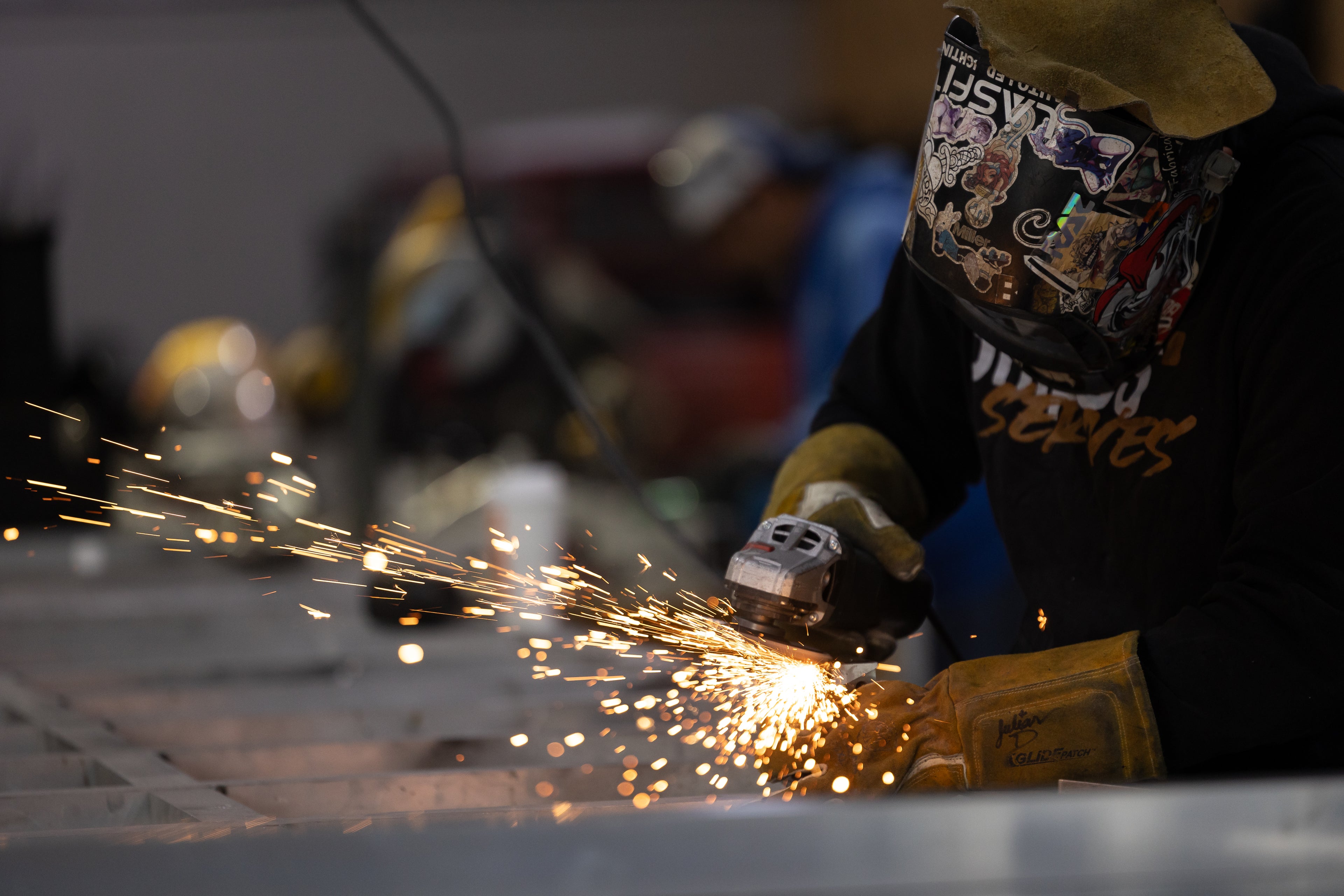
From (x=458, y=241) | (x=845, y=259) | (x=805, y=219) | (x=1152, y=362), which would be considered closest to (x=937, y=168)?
(x=1152, y=362)

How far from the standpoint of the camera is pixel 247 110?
9.39 m

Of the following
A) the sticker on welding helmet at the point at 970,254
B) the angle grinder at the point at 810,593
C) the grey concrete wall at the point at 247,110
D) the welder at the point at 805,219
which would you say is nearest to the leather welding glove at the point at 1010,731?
the angle grinder at the point at 810,593

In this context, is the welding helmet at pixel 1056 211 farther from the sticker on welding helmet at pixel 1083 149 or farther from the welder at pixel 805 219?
the welder at pixel 805 219

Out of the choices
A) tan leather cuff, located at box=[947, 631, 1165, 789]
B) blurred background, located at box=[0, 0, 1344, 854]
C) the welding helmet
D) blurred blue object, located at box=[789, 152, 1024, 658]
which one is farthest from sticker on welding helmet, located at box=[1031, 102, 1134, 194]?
blurred blue object, located at box=[789, 152, 1024, 658]

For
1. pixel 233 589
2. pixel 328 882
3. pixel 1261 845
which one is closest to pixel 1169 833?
pixel 1261 845

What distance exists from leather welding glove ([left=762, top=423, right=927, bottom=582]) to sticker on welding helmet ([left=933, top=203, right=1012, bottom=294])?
1.11 ft

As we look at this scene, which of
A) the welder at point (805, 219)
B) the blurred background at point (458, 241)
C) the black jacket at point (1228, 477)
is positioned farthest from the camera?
the blurred background at point (458, 241)

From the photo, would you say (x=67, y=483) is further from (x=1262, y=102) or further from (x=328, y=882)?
(x=1262, y=102)

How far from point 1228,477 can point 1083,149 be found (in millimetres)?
347

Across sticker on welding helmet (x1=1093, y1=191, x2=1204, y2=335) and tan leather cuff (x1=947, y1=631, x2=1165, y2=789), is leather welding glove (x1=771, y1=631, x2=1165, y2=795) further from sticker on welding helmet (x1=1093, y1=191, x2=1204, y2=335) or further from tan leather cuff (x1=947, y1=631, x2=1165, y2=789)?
sticker on welding helmet (x1=1093, y1=191, x2=1204, y2=335)

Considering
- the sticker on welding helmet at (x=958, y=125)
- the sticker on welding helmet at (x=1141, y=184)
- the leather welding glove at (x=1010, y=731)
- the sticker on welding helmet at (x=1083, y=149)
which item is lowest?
the leather welding glove at (x=1010, y=731)

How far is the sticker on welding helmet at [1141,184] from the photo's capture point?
101 centimetres

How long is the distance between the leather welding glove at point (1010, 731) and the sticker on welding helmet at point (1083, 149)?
1.34ft

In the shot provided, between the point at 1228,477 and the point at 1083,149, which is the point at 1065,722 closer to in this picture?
the point at 1228,477
